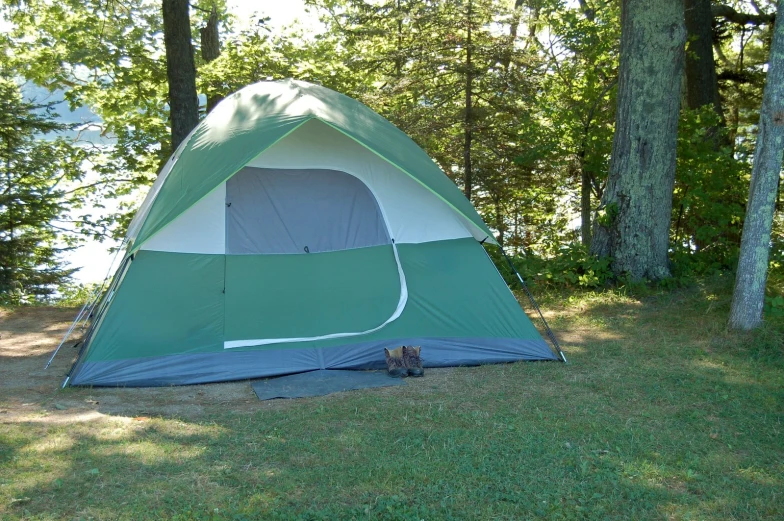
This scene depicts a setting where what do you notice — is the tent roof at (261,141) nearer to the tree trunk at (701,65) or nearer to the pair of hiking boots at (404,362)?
the pair of hiking boots at (404,362)

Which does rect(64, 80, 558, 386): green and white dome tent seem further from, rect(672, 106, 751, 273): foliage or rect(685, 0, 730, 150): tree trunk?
rect(685, 0, 730, 150): tree trunk

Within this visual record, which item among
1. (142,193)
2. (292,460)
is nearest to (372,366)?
(292,460)

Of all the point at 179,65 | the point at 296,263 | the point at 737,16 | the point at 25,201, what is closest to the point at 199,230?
the point at 296,263

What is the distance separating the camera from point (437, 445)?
358 centimetres

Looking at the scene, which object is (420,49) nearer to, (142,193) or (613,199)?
(613,199)

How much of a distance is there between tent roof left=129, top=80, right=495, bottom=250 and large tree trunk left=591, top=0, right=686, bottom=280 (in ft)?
7.18

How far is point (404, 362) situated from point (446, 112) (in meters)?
5.55

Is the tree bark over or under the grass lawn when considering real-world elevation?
over

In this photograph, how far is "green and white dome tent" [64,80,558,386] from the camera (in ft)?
15.9

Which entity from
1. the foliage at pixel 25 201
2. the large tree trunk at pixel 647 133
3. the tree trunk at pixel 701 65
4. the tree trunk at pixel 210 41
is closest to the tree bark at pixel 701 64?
the tree trunk at pixel 701 65

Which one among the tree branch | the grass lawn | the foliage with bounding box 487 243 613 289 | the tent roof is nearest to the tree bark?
the tree branch

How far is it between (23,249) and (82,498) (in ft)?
26.8

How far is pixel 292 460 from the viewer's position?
3.41 m

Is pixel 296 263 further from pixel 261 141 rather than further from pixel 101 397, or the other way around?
pixel 101 397
